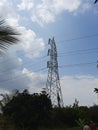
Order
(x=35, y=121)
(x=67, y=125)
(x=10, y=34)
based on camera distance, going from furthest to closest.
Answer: (x=67, y=125) → (x=35, y=121) → (x=10, y=34)

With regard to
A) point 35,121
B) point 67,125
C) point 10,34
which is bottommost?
point 10,34

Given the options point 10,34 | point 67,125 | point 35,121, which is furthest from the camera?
point 67,125

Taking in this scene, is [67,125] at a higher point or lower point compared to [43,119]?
higher

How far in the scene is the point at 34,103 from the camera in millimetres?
34750

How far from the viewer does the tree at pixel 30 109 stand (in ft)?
113

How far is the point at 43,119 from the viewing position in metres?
35.0

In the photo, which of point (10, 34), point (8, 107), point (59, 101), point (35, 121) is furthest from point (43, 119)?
point (10, 34)

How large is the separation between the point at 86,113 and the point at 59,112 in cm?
358

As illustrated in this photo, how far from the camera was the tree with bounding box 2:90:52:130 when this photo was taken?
113 feet

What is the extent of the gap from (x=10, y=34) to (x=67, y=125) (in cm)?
4838

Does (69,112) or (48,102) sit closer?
(48,102)

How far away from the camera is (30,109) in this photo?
34.4 m

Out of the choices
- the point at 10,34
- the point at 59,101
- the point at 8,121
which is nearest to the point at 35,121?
the point at 8,121

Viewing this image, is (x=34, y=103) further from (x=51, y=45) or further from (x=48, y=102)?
(x=51, y=45)
